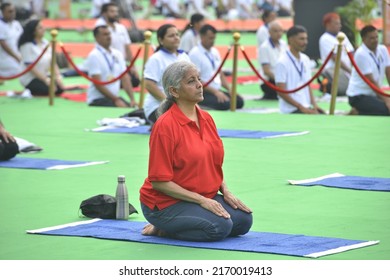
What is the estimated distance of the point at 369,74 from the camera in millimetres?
17094

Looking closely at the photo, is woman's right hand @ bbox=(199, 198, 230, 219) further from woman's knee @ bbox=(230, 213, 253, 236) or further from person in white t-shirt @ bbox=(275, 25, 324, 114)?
person in white t-shirt @ bbox=(275, 25, 324, 114)

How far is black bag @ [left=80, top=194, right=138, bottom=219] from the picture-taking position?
9414 millimetres

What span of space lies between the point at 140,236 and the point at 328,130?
23.1ft

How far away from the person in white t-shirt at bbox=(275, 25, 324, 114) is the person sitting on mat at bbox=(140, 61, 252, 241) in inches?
336

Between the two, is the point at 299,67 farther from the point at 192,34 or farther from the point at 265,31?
the point at 265,31

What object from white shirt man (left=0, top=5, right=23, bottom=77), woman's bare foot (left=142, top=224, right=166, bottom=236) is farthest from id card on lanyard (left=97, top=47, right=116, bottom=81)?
woman's bare foot (left=142, top=224, right=166, bottom=236)

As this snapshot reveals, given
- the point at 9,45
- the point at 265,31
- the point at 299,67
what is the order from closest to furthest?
1. the point at 299,67
2. the point at 9,45
3. the point at 265,31

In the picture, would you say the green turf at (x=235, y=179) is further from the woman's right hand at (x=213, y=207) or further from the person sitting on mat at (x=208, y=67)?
the person sitting on mat at (x=208, y=67)

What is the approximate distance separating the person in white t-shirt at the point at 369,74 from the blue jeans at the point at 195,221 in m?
8.84

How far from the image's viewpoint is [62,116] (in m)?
17.5

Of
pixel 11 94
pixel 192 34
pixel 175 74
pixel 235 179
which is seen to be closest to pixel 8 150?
pixel 235 179

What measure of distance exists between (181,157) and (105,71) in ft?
33.4

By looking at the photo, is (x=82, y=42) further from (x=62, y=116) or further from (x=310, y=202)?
(x=310, y=202)
